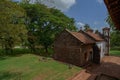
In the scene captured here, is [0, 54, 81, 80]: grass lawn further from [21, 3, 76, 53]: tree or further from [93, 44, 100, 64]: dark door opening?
[21, 3, 76, 53]: tree

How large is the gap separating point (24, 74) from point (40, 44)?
21.2 metres

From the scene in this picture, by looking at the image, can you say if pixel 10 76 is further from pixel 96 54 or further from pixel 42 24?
pixel 42 24

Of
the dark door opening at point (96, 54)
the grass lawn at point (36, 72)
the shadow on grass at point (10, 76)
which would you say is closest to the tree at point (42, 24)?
the dark door opening at point (96, 54)

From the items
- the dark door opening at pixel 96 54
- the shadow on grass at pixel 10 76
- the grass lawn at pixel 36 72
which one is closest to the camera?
the shadow on grass at pixel 10 76

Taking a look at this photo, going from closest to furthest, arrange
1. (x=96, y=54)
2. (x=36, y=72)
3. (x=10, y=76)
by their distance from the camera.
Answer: (x=10, y=76), (x=36, y=72), (x=96, y=54)

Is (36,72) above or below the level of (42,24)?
below

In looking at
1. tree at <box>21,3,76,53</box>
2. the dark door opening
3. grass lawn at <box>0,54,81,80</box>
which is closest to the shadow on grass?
grass lawn at <box>0,54,81,80</box>

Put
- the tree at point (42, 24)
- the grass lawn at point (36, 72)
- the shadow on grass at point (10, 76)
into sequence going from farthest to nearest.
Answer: the tree at point (42, 24) → the grass lawn at point (36, 72) → the shadow on grass at point (10, 76)

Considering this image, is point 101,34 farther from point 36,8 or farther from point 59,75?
point 59,75

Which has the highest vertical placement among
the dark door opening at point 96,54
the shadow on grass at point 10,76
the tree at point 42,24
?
the tree at point 42,24

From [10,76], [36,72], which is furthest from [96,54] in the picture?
[10,76]

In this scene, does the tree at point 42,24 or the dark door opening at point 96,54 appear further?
the tree at point 42,24

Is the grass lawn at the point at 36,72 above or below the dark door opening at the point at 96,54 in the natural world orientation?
below

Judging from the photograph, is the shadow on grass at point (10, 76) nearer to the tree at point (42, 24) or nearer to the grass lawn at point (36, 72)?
the grass lawn at point (36, 72)
